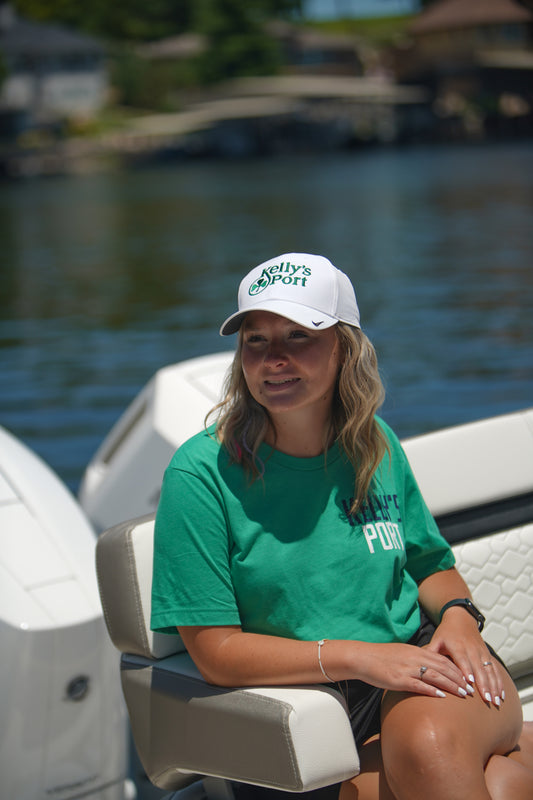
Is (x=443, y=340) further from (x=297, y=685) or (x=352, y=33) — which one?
(x=352, y=33)

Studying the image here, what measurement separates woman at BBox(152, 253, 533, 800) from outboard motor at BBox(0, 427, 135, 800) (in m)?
0.56

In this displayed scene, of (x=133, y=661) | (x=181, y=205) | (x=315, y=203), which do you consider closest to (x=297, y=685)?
(x=133, y=661)

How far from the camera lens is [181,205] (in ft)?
101

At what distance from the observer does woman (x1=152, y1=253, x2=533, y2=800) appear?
5.39 ft

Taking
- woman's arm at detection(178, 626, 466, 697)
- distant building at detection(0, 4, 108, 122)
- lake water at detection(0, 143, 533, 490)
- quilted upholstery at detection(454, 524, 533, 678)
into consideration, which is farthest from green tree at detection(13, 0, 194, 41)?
woman's arm at detection(178, 626, 466, 697)

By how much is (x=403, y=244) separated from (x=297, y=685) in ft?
61.2

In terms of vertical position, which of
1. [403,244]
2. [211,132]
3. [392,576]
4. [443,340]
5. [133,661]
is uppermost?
[392,576]

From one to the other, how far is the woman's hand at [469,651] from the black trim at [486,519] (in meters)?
0.50

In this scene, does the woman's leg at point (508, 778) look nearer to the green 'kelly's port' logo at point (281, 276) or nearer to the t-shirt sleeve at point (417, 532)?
the t-shirt sleeve at point (417, 532)

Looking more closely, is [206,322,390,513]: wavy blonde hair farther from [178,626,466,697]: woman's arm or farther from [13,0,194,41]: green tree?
[13,0,194,41]: green tree

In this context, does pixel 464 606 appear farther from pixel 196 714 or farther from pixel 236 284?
pixel 236 284

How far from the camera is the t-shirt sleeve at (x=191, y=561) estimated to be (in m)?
1.66

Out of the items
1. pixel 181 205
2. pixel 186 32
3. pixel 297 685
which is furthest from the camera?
pixel 186 32

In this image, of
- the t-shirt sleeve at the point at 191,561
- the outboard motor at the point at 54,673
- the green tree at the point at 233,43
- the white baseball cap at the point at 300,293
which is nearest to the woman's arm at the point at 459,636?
the t-shirt sleeve at the point at 191,561
